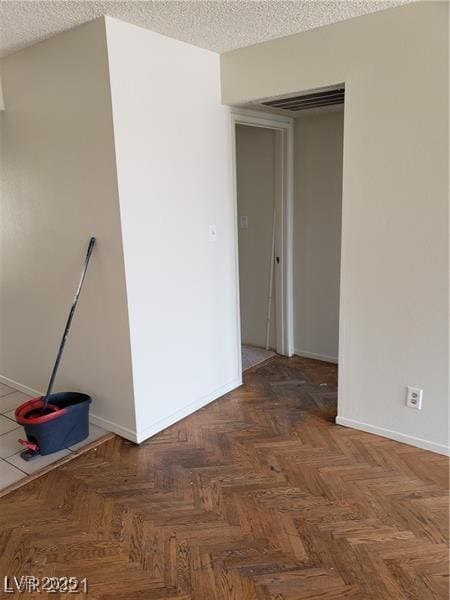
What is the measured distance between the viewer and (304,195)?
13.0ft

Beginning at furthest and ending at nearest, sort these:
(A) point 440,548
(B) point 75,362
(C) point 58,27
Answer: (B) point 75,362
(C) point 58,27
(A) point 440,548

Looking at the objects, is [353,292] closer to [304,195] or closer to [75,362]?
[304,195]

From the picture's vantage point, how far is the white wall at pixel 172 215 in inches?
101

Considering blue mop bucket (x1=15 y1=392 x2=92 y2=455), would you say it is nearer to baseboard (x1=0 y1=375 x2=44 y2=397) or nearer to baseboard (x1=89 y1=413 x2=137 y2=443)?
baseboard (x1=89 y1=413 x2=137 y2=443)

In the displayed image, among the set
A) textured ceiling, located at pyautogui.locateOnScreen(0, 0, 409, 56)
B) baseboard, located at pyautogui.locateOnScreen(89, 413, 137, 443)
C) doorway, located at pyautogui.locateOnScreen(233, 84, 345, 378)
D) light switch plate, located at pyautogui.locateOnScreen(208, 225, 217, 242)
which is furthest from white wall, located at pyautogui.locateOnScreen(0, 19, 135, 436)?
doorway, located at pyautogui.locateOnScreen(233, 84, 345, 378)

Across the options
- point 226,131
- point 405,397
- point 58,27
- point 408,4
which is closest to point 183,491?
point 405,397

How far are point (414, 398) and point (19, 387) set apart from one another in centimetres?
279

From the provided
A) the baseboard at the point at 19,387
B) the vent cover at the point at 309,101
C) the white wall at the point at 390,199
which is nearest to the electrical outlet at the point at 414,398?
the white wall at the point at 390,199

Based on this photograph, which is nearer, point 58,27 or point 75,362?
point 58,27

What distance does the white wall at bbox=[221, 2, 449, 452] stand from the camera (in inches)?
92.6

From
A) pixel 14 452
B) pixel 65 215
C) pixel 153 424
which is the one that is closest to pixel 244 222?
pixel 65 215

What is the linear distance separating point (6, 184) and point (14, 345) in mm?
1171

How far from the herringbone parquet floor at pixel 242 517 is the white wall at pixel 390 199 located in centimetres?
35

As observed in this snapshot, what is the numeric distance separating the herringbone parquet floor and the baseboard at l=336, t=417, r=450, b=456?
0.04 metres
